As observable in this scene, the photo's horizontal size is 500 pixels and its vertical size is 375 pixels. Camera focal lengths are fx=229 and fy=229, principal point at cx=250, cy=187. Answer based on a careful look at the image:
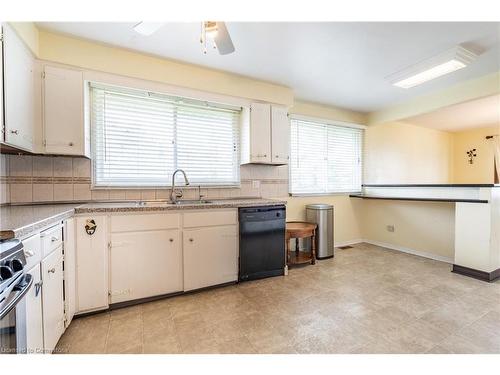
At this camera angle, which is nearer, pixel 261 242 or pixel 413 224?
pixel 261 242

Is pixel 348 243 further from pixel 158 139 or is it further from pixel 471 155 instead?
pixel 471 155

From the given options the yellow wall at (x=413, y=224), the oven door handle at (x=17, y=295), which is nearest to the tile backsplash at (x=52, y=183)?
the oven door handle at (x=17, y=295)

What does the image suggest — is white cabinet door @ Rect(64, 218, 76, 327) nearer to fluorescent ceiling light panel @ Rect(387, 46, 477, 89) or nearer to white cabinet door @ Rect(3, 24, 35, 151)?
white cabinet door @ Rect(3, 24, 35, 151)

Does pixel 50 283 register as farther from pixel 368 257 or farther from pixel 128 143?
pixel 368 257

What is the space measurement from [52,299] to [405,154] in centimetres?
599

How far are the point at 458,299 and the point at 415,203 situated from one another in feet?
5.91

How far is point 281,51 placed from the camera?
2.40m

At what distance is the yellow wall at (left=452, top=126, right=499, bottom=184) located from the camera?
214 inches

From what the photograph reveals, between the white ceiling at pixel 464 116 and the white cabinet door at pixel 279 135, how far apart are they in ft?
Result: 8.04

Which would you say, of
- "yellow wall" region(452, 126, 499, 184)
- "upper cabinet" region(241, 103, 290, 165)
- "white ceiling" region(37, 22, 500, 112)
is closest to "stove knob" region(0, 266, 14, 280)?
"white ceiling" region(37, 22, 500, 112)

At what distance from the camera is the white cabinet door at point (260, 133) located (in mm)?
2996

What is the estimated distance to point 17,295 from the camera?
945 mm

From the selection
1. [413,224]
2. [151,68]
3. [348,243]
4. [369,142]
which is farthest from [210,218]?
[369,142]

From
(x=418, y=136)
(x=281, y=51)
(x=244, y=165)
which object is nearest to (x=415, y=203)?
(x=418, y=136)
